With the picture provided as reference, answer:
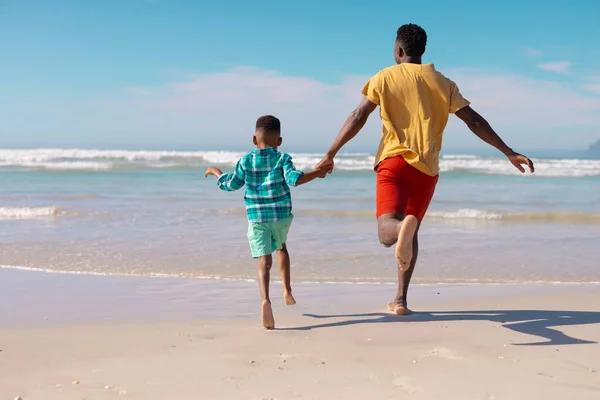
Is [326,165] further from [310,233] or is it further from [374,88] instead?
[310,233]

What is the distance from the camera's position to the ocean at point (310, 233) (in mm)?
6633

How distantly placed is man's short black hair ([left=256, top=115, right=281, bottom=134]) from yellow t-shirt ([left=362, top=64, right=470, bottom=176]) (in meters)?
0.66

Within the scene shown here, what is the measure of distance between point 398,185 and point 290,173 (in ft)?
2.31

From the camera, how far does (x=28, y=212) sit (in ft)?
36.4

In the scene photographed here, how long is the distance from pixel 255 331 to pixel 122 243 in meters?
4.45

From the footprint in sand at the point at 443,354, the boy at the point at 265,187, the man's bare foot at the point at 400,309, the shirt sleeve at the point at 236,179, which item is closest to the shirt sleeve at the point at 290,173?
the boy at the point at 265,187

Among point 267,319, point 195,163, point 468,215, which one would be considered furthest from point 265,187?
point 195,163

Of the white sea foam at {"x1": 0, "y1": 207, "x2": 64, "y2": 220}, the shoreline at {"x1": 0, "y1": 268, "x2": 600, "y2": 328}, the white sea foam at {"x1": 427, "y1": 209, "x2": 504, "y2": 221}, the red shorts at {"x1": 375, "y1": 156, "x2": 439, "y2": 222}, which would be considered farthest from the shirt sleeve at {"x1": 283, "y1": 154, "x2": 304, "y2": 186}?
the white sea foam at {"x1": 0, "y1": 207, "x2": 64, "y2": 220}

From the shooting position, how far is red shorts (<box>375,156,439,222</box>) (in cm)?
408

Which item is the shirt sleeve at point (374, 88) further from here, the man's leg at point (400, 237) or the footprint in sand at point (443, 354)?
the footprint in sand at point (443, 354)

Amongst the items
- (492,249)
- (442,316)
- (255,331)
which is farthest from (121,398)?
(492,249)

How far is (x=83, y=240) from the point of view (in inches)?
330

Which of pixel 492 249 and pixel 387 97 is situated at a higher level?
pixel 387 97

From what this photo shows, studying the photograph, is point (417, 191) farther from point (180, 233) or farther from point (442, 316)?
point (180, 233)
